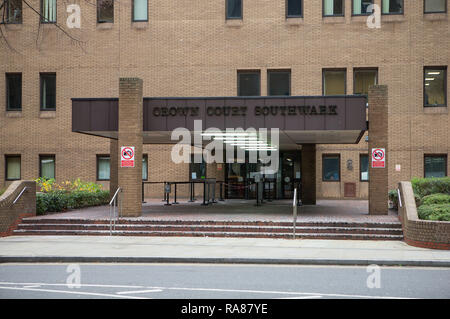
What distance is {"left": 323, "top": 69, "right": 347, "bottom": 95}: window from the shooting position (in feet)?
91.5

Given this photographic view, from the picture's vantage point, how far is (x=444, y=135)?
87.5 ft

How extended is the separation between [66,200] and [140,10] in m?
12.6

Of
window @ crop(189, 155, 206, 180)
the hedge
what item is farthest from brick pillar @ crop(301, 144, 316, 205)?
the hedge

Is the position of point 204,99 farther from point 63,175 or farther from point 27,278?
point 63,175

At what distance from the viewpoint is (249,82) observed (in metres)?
28.4

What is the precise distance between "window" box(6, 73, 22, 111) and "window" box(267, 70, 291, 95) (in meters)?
13.6

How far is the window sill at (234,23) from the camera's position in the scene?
28188 millimetres

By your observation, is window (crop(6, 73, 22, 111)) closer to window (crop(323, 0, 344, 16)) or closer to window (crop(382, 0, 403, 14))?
window (crop(323, 0, 344, 16))

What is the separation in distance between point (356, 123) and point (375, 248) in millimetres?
4988

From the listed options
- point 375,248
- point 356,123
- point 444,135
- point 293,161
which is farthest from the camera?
point 293,161

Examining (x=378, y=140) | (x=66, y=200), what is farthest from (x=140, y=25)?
(x=378, y=140)

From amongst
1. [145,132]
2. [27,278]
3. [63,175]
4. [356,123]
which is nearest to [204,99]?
[145,132]

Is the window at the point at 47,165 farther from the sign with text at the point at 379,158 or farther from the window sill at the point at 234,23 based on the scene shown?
the sign with text at the point at 379,158

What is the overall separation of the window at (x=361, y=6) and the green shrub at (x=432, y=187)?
38.9 ft
